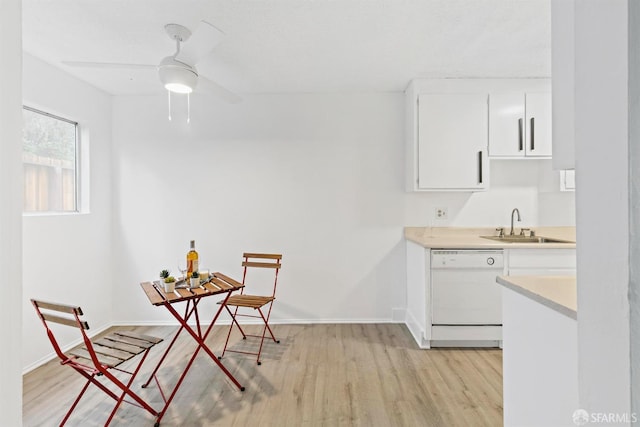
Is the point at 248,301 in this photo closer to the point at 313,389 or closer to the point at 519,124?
the point at 313,389

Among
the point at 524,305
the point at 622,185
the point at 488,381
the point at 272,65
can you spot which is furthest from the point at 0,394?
the point at 272,65

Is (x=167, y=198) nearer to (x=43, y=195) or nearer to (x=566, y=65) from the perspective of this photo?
(x=43, y=195)

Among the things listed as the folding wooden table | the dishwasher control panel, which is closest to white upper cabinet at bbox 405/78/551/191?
the dishwasher control panel

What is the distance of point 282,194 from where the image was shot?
3816 millimetres

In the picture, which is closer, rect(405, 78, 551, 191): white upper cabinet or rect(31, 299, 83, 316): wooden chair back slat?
rect(31, 299, 83, 316): wooden chair back slat

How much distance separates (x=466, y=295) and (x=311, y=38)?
244 centimetres

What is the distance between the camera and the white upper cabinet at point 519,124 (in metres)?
3.38

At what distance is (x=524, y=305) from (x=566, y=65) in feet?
2.72

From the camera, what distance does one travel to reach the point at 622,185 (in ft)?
2.16

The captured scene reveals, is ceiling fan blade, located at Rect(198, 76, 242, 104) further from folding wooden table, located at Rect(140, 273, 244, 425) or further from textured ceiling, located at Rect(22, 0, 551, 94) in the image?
folding wooden table, located at Rect(140, 273, 244, 425)

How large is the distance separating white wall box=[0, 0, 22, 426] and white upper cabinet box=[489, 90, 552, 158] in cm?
355

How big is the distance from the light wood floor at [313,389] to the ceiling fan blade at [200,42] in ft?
7.13

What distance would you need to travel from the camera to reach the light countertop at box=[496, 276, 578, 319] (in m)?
1.06

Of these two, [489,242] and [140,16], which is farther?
[489,242]
